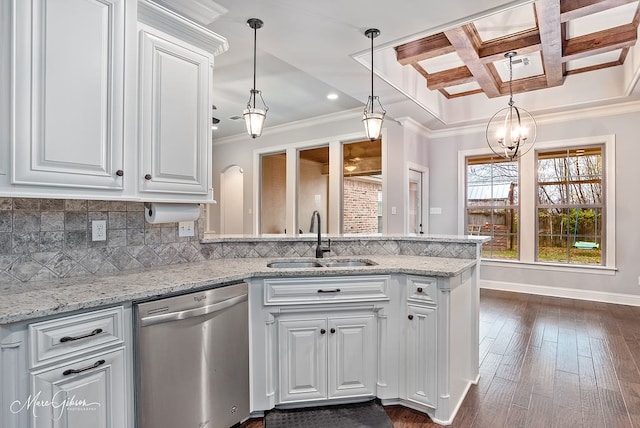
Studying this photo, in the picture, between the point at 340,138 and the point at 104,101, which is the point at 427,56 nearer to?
the point at 340,138

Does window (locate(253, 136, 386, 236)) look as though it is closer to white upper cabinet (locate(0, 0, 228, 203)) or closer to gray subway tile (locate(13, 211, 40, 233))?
white upper cabinet (locate(0, 0, 228, 203))

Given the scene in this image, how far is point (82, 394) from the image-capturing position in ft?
4.56

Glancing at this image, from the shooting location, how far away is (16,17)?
56.2 inches

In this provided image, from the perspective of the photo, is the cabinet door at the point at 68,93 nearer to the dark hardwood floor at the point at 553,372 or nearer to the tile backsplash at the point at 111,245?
the tile backsplash at the point at 111,245

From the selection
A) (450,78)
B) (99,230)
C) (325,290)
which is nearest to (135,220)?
(99,230)

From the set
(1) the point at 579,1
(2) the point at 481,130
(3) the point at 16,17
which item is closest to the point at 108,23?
(3) the point at 16,17

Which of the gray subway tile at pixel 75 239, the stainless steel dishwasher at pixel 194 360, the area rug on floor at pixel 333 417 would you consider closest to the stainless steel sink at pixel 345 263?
the stainless steel dishwasher at pixel 194 360

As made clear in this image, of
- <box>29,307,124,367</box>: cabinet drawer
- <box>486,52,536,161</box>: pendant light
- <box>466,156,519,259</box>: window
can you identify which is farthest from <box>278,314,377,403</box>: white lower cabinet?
A: <box>466,156,519,259</box>: window

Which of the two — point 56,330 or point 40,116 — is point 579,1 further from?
point 56,330

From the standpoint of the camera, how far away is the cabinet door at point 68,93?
1454mm

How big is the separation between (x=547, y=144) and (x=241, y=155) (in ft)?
18.0

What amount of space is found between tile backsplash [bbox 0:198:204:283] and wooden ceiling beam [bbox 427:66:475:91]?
3.76 meters

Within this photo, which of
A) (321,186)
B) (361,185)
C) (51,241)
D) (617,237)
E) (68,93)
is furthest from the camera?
(321,186)

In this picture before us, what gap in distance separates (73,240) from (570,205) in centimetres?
602
